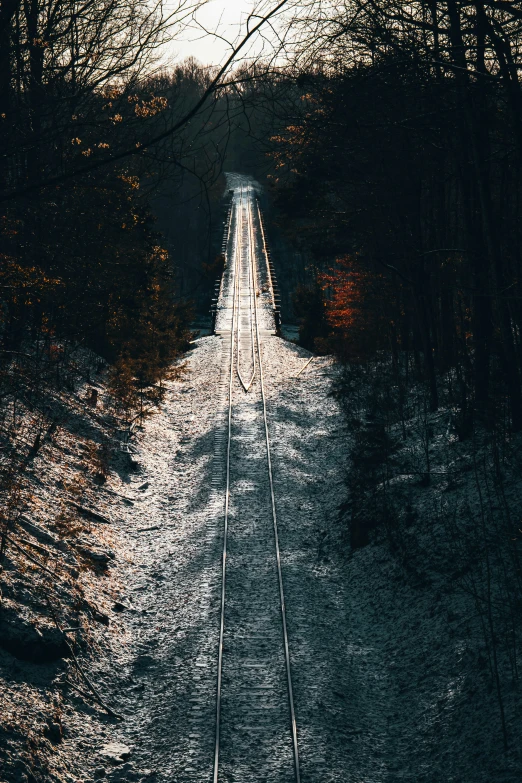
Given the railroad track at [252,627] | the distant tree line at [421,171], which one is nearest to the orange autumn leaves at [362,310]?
the distant tree line at [421,171]

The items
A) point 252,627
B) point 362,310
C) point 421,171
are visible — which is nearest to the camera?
point 252,627

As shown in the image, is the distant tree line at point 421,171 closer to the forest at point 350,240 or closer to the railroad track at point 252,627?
the forest at point 350,240

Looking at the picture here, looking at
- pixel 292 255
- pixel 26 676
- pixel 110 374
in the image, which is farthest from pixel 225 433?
pixel 292 255

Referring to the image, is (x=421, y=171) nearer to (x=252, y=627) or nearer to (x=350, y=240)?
(x=350, y=240)

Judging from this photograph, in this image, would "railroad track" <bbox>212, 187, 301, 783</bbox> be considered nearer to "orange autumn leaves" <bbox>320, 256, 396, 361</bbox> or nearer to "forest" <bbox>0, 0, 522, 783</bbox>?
"forest" <bbox>0, 0, 522, 783</bbox>

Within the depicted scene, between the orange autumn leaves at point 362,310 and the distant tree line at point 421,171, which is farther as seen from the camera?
the orange autumn leaves at point 362,310

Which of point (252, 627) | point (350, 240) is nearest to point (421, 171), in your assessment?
point (350, 240)

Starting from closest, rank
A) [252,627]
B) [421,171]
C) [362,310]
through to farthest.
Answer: [252,627], [421,171], [362,310]
